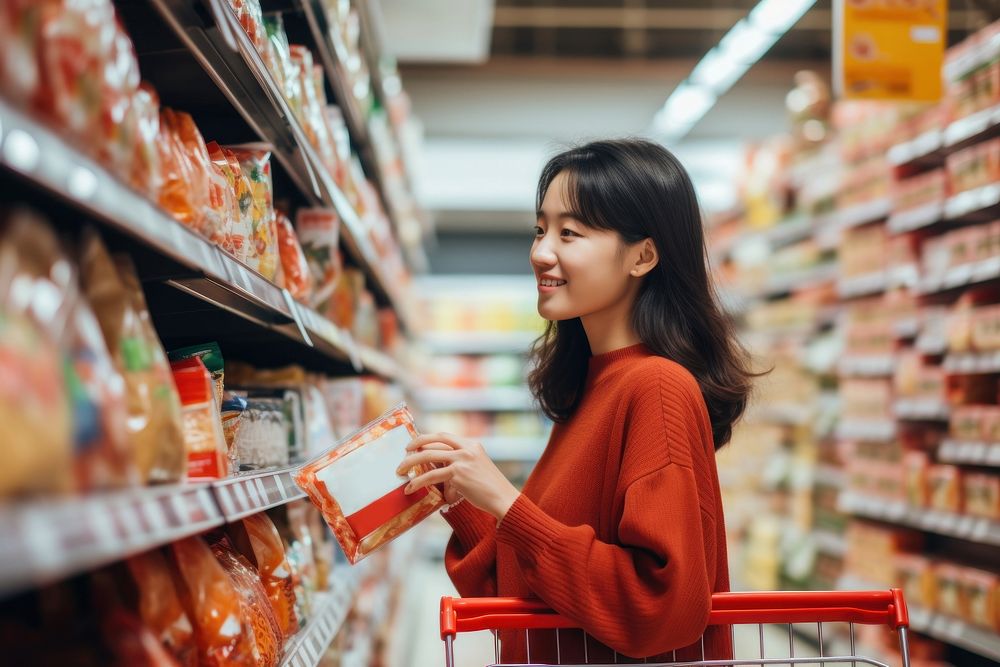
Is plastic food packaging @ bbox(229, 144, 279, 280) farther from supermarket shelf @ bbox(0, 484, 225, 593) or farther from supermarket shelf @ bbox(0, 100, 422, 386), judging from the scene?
supermarket shelf @ bbox(0, 484, 225, 593)

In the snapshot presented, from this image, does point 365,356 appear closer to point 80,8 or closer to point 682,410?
point 682,410

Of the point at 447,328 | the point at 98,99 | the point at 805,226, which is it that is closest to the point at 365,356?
the point at 98,99

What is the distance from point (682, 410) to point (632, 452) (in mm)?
107

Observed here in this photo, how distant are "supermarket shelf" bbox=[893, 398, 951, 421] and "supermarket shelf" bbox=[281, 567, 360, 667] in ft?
8.18

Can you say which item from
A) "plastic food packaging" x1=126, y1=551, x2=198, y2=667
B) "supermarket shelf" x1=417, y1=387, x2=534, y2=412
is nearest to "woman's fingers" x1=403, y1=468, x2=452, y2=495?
"plastic food packaging" x1=126, y1=551, x2=198, y2=667

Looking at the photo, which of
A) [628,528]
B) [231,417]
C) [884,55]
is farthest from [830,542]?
[231,417]

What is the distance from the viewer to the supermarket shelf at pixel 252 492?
1.17 metres

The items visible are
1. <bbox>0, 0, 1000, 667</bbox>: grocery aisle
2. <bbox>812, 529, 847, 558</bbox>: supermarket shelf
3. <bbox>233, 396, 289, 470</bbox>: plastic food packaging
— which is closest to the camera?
<bbox>0, 0, 1000, 667</bbox>: grocery aisle

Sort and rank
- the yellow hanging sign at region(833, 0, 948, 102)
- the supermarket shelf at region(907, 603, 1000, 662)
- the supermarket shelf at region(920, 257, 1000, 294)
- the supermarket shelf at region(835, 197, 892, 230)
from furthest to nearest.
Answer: the supermarket shelf at region(835, 197, 892, 230) < the yellow hanging sign at region(833, 0, 948, 102) < the supermarket shelf at region(920, 257, 1000, 294) < the supermarket shelf at region(907, 603, 1000, 662)

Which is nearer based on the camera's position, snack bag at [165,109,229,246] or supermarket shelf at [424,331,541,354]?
snack bag at [165,109,229,246]

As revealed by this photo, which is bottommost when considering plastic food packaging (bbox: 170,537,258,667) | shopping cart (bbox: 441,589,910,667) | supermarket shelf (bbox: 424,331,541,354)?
shopping cart (bbox: 441,589,910,667)

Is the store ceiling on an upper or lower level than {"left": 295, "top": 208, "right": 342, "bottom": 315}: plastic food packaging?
upper

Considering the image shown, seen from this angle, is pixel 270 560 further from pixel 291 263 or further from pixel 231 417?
pixel 291 263

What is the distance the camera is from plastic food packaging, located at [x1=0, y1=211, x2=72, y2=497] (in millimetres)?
709
